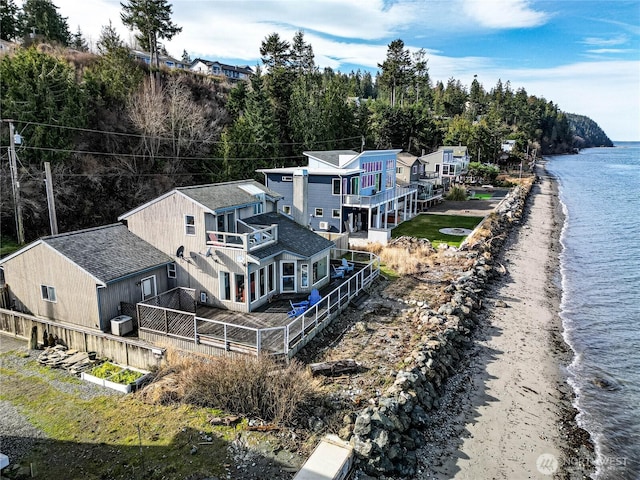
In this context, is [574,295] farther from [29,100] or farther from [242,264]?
[29,100]

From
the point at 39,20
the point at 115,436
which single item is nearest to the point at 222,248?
the point at 115,436

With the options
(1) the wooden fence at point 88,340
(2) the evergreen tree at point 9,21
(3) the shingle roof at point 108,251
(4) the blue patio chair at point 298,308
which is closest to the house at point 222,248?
(3) the shingle roof at point 108,251

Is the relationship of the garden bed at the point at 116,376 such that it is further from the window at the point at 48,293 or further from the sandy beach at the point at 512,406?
the sandy beach at the point at 512,406

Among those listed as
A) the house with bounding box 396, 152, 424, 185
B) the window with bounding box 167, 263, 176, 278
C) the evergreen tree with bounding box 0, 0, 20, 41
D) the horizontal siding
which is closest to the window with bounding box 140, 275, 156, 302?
the window with bounding box 167, 263, 176, 278

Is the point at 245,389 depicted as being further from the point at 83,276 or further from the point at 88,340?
the point at 83,276

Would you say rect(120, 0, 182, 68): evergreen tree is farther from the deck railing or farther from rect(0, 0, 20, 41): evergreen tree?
the deck railing
